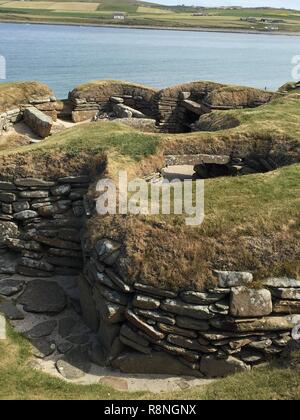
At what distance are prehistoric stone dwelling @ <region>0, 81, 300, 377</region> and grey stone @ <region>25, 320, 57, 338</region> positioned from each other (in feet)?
0.07

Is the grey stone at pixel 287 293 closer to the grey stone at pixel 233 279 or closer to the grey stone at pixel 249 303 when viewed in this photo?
the grey stone at pixel 249 303

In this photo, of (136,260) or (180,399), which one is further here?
(136,260)

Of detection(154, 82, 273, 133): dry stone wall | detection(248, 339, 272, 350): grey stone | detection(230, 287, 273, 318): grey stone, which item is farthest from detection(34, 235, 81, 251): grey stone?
detection(154, 82, 273, 133): dry stone wall

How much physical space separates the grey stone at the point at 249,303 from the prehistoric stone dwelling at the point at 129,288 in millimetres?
14

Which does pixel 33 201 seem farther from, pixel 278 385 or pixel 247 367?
pixel 278 385

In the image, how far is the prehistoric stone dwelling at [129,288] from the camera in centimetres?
700

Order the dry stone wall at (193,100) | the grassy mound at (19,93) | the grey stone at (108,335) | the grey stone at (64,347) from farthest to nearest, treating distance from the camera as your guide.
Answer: the dry stone wall at (193,100) → the grassy mound at (19,93) → the grey stone at (64,347) → the grey stone at (108,335)

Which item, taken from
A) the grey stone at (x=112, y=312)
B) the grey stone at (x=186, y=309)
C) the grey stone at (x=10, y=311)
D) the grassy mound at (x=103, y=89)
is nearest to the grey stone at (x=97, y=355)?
the grey stone at (x=112, y=312)

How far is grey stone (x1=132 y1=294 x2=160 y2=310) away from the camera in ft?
23.6

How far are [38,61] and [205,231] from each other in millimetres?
34376

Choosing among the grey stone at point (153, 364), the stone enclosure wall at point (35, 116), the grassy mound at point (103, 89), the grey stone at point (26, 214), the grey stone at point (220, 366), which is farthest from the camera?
the grassy mound at point (103, 89)

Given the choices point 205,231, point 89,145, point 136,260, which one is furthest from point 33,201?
point 205,231
